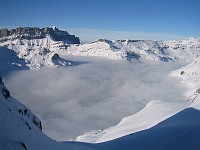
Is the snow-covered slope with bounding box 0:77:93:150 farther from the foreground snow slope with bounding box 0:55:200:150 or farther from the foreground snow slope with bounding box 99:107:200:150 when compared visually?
the foreground snow slope with bounding box 99:107:200:150

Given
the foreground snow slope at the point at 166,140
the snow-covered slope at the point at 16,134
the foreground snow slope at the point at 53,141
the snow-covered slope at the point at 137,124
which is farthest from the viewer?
the snow-covered slope at the point at 137,124

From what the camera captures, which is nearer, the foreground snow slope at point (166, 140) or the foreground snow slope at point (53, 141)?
the foreground snow slope at point (53, 141)

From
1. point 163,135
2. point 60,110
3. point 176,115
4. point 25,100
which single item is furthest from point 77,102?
point 163,135

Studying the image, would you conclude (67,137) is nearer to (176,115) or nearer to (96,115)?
(96,115)

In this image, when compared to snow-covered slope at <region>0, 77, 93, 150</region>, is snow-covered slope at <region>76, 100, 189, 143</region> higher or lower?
higher

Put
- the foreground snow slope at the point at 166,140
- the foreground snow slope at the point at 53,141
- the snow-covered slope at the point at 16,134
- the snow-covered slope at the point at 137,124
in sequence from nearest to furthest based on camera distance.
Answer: the snow-covered slope at the point at 16,134 < the foreground snow slope at the point at 53,141 < the foreground snow slope at the point at 166,140 < the snow-covered slope at the point at 137,124

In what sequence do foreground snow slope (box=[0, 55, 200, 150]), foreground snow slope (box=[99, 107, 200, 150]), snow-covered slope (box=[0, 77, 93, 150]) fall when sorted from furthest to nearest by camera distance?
foreground snow slope (box=[99, 107, 200, 150])
foreground snow slope (box=[0, 55, 200, 150])
snow-covered slope (box=[0, 77, 93, 150])

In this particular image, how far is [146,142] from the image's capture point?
43.6 metres

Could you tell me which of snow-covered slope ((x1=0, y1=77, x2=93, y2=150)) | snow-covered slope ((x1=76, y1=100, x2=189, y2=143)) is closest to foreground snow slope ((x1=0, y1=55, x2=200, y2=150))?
snow-covered slope ((x1=0, y1=77, x2=93, y2=150))

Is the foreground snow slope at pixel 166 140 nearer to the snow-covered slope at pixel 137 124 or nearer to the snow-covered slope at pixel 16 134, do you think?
the snow-covered slope at pixel 137 124

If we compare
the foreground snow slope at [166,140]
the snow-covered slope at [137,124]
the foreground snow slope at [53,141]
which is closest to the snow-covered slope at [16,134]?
the foreground snow slope at [53,141]

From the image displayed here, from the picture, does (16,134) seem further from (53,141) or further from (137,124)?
(137,124)

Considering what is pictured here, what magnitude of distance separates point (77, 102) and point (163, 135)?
5829 inches

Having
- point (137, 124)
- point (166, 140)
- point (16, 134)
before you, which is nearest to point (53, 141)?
point (16, 134)
